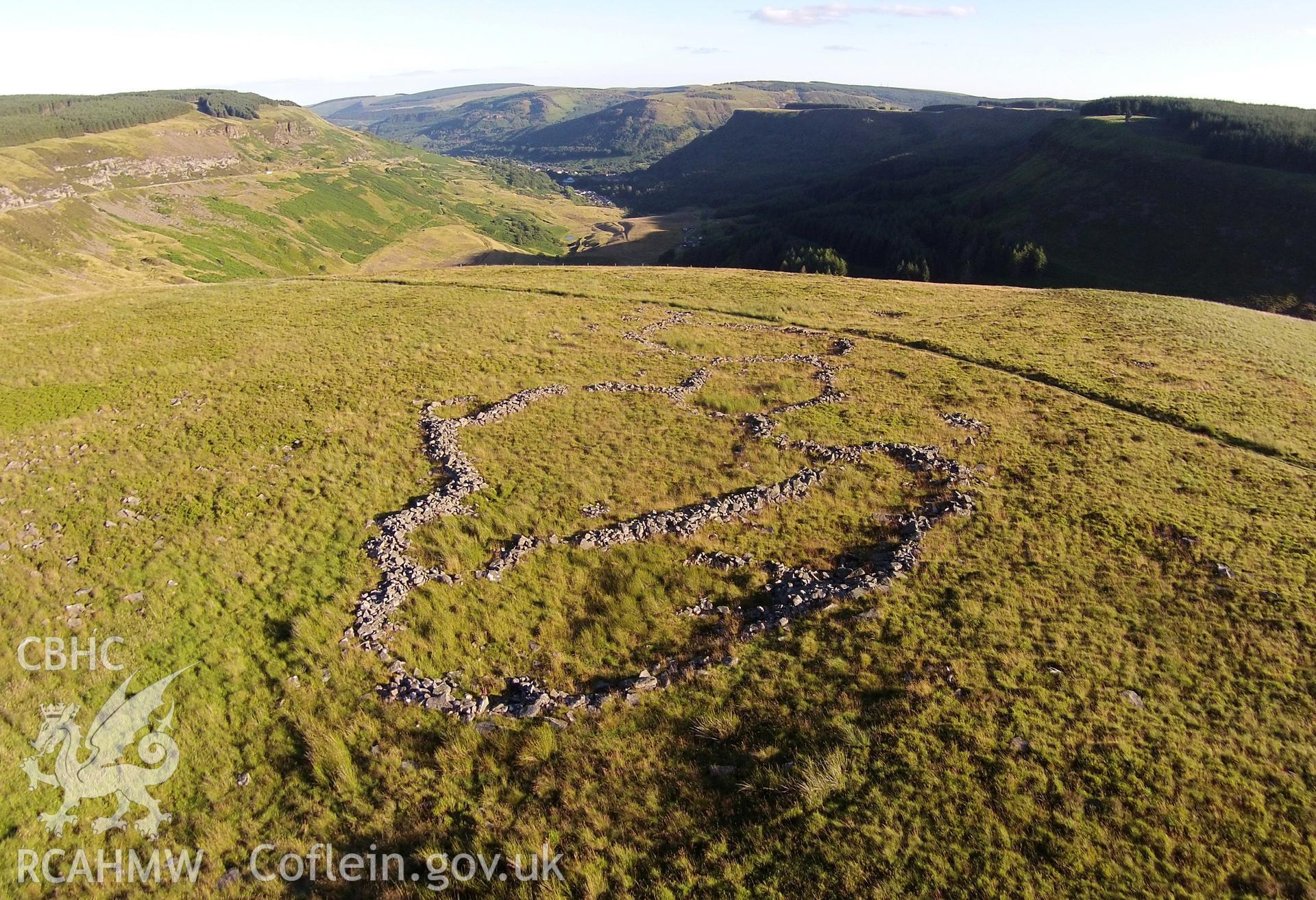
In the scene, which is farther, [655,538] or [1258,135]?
[1258,135]

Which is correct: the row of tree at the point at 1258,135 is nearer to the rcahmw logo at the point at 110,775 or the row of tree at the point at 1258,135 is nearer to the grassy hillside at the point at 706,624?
the grassy hillside at the point at 706,624

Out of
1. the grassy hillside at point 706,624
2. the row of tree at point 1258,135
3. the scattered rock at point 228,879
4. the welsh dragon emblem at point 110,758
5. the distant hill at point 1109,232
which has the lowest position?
the scattered rock at point 228,879

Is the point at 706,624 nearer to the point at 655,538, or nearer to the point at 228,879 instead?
Result: the point at 655,538

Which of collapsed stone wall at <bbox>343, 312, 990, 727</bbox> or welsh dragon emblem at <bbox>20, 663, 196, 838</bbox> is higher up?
collapsed stone wall at <bbox>343, 312, 990, 727</bbox>

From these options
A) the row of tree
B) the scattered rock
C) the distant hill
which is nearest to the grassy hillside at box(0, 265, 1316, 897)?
the scattered rock

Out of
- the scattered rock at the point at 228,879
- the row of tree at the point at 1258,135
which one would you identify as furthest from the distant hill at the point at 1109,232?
the scattered rock at the point at 228,879

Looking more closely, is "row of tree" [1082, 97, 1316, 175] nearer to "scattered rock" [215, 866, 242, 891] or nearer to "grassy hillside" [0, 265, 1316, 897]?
"grassy hillside" [0, 265, 1316, 897]

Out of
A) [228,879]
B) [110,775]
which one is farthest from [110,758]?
[228,879]
